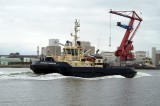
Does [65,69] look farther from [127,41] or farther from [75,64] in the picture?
[127,41]

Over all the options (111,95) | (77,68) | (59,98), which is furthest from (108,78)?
(59,98)

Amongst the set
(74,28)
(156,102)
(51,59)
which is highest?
(74,28)

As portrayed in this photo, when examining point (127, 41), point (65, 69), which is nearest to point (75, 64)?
point (65, 69)

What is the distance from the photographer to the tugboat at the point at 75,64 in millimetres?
47625

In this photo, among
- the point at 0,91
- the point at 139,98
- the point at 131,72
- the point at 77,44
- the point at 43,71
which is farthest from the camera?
the point at 131,72

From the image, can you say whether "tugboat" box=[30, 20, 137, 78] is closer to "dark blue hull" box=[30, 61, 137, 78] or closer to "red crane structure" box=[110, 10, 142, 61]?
"dark blue hull" box=[30, 61, 137, 78]

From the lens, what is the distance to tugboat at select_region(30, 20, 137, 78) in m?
47.6

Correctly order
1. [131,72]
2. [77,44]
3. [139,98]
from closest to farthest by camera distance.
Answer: [139,98], [77,44], [131,72]

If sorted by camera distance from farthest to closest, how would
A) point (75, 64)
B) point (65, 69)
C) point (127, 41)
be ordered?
point (127, 41) < point (75, 64) < point (65, 69)

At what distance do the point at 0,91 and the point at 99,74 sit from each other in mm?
21007

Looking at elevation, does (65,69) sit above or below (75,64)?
below

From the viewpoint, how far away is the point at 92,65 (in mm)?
50750

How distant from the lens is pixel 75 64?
4953cm

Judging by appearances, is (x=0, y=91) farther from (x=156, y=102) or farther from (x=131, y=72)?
(x=131, y=72)
